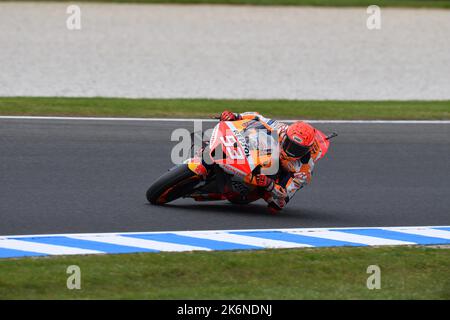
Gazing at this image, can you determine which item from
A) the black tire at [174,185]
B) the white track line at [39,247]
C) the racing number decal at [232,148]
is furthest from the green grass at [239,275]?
the black tire at [174,185]

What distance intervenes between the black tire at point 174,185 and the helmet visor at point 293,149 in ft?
3.22

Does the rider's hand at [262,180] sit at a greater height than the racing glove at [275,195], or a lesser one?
greater

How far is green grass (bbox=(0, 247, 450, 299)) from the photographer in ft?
26.2

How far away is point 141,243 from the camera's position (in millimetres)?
9359

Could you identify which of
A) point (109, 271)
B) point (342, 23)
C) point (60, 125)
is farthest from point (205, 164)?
point (342, 23)

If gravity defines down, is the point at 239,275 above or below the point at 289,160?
below

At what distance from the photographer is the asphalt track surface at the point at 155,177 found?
33.7 ft

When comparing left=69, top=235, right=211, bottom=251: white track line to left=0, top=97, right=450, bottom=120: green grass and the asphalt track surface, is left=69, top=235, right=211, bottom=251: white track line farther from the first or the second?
left=0, top=97, right=450, bottom=120: green grass

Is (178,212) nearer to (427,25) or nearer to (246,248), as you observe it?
(246,248)

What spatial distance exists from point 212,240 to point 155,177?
271 centimetres

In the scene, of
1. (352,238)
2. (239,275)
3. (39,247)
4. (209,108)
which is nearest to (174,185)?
(39,247)

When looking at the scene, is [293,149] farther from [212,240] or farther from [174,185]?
[174,185]

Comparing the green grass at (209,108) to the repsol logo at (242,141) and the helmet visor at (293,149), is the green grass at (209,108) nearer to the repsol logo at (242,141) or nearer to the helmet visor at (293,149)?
the repsol logo at (242,141)

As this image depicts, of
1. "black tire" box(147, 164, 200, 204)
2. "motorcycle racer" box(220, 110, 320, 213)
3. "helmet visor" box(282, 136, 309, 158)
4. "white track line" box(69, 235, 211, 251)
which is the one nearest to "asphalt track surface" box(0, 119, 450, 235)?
"black tire" box(147, 164, 200, 204)
